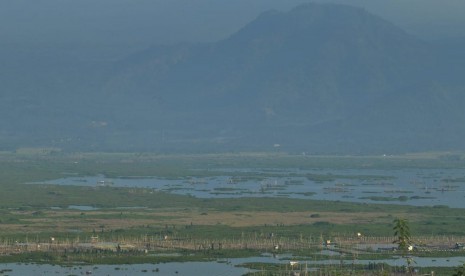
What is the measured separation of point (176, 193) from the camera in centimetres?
10206

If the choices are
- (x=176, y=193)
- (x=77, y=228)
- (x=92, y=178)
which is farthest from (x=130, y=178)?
(x=77, y=228)

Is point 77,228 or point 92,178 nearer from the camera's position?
point 77,228

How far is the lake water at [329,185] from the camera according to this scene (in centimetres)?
9988

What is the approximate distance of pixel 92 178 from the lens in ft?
407

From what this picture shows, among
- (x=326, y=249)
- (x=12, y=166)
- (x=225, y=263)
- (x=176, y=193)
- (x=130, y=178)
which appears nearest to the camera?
(x=225, y=263)

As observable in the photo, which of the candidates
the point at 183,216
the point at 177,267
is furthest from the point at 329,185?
the point at 177,267

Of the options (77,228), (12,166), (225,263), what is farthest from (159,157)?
(225,263)

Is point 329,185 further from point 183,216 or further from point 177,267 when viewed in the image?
point 177,267

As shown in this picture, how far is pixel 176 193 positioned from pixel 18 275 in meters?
46.4

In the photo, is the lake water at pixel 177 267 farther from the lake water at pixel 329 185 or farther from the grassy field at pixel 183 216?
the lake water at pixel 329 185

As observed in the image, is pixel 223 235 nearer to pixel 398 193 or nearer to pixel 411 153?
pixel 398 193

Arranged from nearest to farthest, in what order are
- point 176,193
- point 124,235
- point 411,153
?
point 124,235
point 176,193
point 411,153

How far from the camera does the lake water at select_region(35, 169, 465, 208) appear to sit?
9988 centimetres

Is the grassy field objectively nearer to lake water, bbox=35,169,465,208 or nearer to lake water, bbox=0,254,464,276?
lake water, bbox=0,254,464,276
